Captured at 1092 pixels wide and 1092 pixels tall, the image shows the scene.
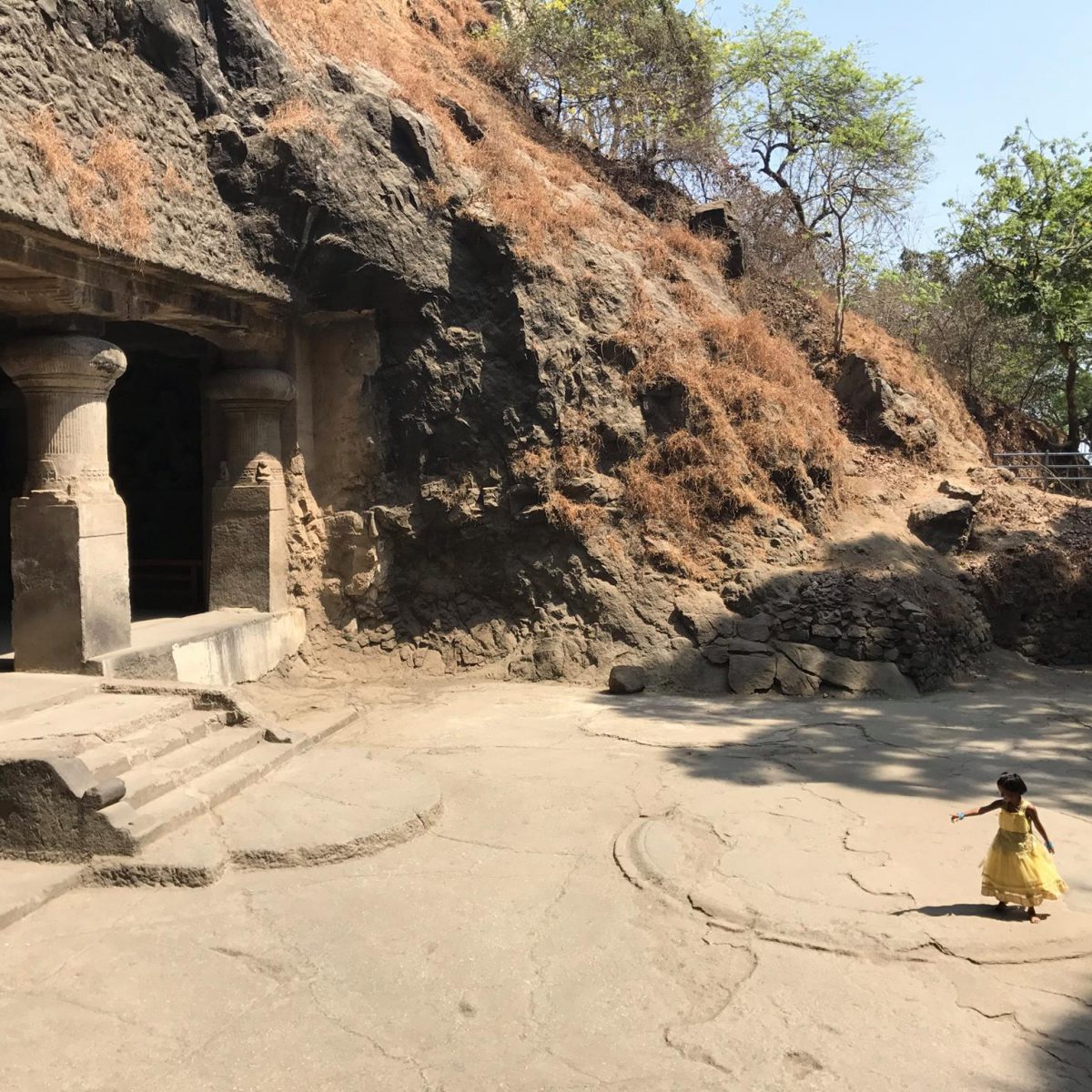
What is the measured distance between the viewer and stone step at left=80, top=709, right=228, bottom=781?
17.8 feet

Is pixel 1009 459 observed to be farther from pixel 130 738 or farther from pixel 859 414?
pixel 130 738

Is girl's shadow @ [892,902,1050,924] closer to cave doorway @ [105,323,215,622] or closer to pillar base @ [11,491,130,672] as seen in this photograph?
pillar base @ [11,491,130,672]

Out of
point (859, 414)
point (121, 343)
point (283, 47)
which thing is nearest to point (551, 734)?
point (121, 343)

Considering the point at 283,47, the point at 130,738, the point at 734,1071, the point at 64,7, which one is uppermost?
the point at 283,47

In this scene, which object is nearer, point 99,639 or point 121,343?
point 99,639

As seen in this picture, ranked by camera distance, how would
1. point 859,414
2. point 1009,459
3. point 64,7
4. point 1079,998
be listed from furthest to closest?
point 1009,459, point 859,414, point 64,7, point 1079,998

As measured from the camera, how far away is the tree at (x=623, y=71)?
15.7 meters

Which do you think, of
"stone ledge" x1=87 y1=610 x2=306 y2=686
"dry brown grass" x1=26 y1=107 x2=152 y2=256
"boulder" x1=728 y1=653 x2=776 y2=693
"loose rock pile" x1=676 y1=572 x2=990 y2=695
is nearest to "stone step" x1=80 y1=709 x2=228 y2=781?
"stone ledge" x1=87 y1=610 x2=306 y2=686

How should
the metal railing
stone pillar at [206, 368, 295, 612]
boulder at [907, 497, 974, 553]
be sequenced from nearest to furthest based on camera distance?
stone pillar at [206, 368, 295, 612] < boulder at [907, 497, 974, 553] < the metal railing

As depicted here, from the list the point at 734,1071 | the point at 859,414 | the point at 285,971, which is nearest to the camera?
the point at 734,1071

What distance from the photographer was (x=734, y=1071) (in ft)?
10.5

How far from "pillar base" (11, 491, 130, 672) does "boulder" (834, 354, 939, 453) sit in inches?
419

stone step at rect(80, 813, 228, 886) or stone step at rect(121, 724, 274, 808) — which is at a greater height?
stone step at rect(121, 724, 274, 808)

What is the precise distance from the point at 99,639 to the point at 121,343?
3734 mm
